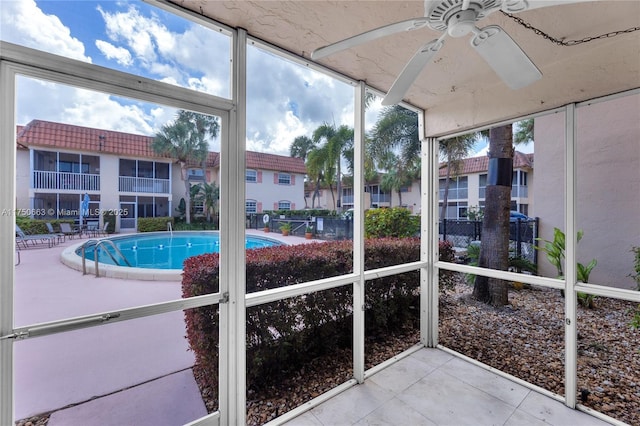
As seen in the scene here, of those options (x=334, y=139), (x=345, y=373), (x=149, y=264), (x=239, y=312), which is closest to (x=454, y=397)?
(x=345, y=373)

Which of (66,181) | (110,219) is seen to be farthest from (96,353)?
(66,181)

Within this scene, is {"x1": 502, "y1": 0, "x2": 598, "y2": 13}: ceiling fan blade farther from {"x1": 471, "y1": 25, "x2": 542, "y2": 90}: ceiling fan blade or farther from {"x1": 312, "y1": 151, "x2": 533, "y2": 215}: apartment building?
{"x1": 312, "y1": 151, "x2": 533, "y2": 215}: apartment building

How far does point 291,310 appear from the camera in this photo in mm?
2207

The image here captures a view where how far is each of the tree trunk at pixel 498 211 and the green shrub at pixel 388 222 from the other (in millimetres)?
1060

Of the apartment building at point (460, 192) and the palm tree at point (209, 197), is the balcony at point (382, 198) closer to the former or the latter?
the apartment building at point (460, 192)

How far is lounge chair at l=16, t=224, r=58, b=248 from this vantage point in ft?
3.97

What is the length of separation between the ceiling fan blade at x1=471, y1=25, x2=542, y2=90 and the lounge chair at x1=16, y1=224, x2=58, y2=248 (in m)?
2.14

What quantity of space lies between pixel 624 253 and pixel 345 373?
131 inches

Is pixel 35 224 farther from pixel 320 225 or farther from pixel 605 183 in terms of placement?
pixel 605 183

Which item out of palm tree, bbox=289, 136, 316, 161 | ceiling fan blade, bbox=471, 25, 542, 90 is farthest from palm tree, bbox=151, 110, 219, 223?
ceiling fan blade, bbox=471, 25, 542, 90

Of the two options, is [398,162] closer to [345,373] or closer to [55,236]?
[345,373]

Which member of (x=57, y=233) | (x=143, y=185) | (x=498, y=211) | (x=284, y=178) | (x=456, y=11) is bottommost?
(x=57, y=233)

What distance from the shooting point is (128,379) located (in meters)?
1.59

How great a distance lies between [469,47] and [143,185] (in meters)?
→ 2.25
